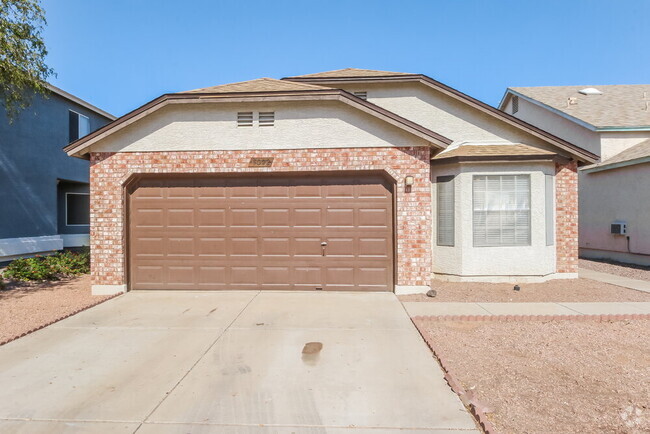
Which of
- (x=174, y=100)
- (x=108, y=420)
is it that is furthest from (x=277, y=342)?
(x=174, y=100)

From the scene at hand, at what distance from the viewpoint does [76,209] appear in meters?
17.8

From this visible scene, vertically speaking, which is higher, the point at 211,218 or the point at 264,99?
the point at 264,99

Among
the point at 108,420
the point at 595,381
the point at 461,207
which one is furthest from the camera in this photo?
the point at 461,207

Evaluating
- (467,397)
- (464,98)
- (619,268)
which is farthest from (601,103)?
(467,397)

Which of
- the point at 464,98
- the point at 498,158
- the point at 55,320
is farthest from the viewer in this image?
the point at 464,98

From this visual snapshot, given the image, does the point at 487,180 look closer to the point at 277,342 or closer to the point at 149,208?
the point at 277,342

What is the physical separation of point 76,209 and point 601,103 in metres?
25.0

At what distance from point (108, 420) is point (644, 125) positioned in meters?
19.1

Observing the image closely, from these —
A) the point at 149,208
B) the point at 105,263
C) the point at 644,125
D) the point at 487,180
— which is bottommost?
the point at 105,263

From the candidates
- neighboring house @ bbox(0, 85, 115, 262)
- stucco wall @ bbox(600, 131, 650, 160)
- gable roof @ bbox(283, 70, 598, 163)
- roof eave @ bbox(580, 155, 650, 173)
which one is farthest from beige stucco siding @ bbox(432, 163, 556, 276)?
neighboring house @ bbox(0, 85, 115, 262)

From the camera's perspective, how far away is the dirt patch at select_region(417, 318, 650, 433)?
3.52 meters

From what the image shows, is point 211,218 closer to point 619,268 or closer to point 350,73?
point 350,73

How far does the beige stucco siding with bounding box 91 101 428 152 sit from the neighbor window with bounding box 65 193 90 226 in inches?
433

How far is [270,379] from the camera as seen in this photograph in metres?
4.35
